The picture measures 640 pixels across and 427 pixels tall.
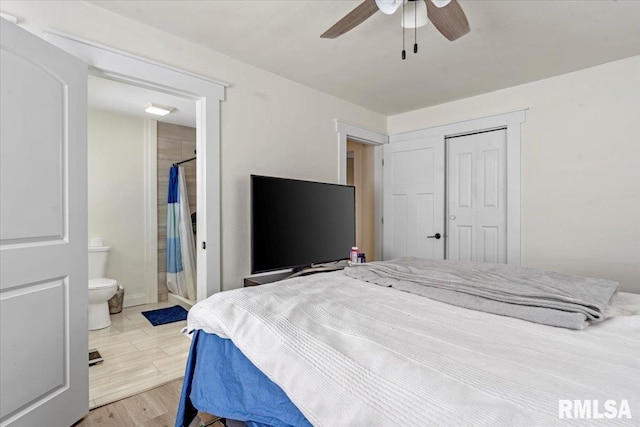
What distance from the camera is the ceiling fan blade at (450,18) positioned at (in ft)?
5.48

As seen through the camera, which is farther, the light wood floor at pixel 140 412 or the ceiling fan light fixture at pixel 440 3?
the light wood floor at pixel 140 412

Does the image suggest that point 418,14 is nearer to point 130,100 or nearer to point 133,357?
point 130,100

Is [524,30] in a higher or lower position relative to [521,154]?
higher

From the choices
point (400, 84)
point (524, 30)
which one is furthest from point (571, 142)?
point (400, 84)

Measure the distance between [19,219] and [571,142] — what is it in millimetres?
3950

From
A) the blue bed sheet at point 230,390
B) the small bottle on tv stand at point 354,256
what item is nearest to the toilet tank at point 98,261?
the small bottle on tv stand at point 354,256

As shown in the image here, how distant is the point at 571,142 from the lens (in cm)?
299

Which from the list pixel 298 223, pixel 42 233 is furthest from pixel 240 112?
pixel 42 233

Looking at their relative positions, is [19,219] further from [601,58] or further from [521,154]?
[601,58]

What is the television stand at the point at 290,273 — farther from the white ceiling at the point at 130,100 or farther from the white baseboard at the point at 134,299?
the white baseboard at the point at 134,299

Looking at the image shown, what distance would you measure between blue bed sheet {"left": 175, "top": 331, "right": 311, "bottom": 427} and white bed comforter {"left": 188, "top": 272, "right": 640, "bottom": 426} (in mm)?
80

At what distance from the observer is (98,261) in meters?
3.67

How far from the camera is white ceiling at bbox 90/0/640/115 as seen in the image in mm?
2072

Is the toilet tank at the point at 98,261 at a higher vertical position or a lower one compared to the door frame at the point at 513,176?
lower
